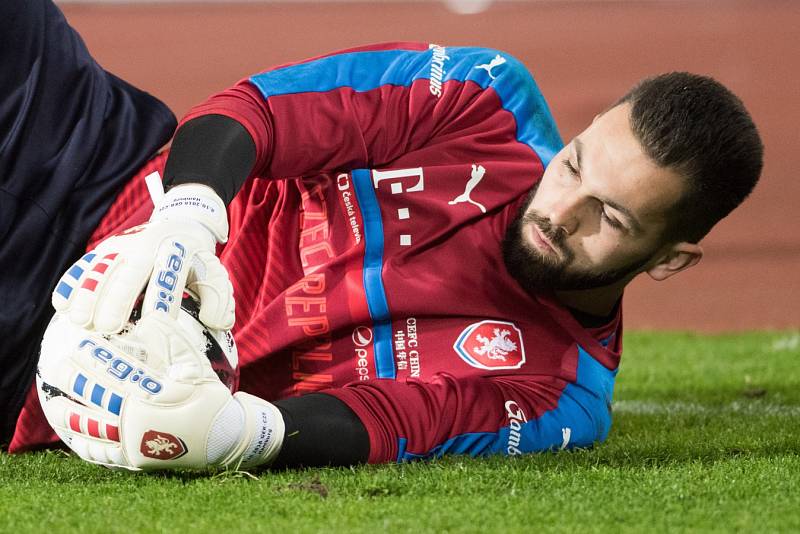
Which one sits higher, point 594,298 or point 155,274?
point 155,274

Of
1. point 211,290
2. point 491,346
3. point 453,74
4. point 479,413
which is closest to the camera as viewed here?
point 211,290

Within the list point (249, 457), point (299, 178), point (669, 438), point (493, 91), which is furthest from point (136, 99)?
→ point (669, 438)

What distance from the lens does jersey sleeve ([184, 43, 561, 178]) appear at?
2.08 metres

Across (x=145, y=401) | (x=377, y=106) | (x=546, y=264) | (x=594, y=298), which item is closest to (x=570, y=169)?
(x=546, y=264)

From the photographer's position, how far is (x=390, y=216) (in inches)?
87.0

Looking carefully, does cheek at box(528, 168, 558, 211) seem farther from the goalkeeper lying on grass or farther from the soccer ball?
the soccer ball

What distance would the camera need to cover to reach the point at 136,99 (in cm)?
245

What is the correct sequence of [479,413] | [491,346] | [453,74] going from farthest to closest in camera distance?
[453,74]
[491,346]
[479,413]

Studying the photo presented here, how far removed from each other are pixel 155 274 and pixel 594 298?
94 centimetres

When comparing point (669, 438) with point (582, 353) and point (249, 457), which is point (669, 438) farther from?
point (249, 457)

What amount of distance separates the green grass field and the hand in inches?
2.6

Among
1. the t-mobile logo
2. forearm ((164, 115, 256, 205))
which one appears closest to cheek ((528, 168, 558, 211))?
the t-mobile logo

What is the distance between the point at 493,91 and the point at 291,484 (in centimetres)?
98

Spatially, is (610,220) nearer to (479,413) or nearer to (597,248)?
(597,248)
